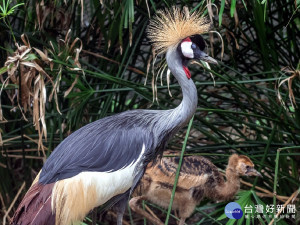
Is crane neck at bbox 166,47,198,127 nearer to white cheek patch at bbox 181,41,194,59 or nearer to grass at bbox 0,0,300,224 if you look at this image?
white cheek patch at bbox 181,41,194,59

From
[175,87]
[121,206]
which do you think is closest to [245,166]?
[175,87]

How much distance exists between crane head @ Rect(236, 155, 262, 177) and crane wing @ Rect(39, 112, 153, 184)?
0.68 m

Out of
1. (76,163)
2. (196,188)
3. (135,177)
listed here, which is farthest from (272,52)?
(76,163)

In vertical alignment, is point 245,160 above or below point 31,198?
above

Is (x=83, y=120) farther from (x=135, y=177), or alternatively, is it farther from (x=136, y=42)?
(x=135, y=177)

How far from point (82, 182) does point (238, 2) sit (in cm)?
148

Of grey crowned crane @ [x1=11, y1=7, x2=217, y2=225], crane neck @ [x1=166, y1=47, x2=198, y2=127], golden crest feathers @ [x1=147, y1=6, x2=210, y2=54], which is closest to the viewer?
grey crowned crane @ [x1=11, y1=7, x2=217, y2=225]

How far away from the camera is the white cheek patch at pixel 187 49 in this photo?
3090mm

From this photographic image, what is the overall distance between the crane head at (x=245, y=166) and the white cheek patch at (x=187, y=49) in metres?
0.73

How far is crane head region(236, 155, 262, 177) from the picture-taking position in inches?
137

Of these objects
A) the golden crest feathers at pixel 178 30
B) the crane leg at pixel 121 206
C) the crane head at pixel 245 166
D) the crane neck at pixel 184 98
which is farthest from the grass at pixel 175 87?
the crane leg at pixel 121 206

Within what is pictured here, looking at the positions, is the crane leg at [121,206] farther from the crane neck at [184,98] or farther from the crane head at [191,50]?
the crane head at [191,50]

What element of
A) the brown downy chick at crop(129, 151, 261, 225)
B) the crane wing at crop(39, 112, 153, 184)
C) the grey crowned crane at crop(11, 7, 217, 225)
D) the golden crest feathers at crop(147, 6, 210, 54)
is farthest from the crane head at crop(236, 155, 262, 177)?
the golden crest feathers at crop(147, 6, 210, 54)

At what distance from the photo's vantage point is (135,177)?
3027mm
